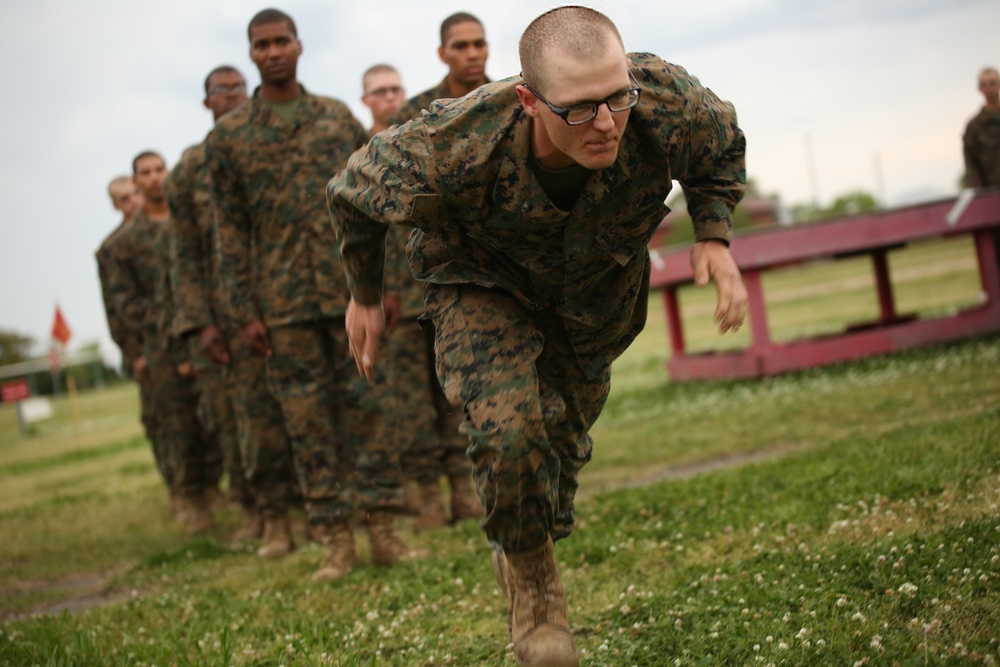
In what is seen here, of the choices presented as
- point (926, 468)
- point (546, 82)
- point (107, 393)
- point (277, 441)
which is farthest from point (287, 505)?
point (107, 393)

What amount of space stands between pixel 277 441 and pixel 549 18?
4896 mm

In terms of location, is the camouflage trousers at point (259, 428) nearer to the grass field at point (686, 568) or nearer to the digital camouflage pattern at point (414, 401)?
the grass field at point (686, 568)

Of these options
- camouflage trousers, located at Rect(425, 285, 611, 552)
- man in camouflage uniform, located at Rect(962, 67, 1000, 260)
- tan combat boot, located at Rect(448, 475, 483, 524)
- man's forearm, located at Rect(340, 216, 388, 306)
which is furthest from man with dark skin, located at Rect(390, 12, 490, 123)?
man in camouflage uniform, located at Rect(962, 67, 1000, 260)

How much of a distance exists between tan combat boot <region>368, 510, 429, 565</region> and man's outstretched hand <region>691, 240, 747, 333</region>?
3483mm

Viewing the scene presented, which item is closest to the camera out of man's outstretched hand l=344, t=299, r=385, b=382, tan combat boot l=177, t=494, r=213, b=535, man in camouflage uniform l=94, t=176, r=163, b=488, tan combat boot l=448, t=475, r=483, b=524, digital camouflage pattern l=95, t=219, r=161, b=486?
man's outstretched hand l=344, t=299, r=385, b=382

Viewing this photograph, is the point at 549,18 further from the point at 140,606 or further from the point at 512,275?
the point at 140,606

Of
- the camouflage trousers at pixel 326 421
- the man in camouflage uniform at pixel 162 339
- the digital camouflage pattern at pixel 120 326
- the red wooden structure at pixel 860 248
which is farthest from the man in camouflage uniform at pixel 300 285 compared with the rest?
the red wooden structure at pixel 860 248

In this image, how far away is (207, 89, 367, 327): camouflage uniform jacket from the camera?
722 cm

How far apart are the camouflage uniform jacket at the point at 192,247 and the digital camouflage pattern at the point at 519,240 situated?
4.11 metres

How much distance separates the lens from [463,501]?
860 cm

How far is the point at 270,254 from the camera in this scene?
24.0 ft

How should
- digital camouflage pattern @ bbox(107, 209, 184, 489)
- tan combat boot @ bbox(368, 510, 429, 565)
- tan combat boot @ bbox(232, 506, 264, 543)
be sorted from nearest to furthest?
tan combat boot @ bbox(368, 510, 429, 565) → tan combat boot @ bbox(232, 506, 264, 543) → digital camouflage pattern @ bbox(107, 209, 184, 489)

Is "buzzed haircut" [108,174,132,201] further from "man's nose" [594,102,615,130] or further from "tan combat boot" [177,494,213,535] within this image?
"man's nose" [594,102,615,130]

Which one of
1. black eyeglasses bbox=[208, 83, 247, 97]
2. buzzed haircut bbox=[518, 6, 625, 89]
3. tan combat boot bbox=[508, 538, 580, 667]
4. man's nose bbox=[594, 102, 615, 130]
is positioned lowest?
tan combat boot bbox=[508, 538, 580, 667]
